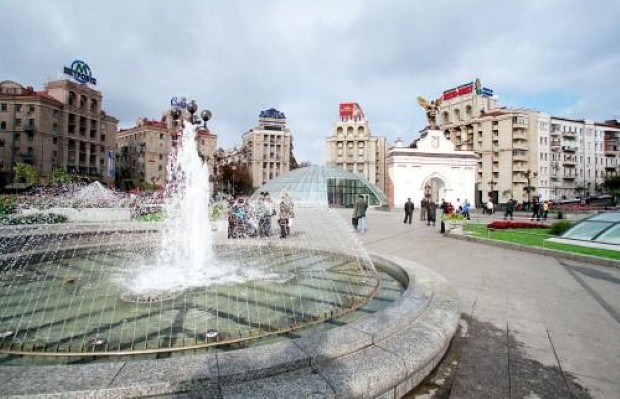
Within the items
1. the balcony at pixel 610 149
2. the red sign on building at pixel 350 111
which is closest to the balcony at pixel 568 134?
the balcony at pixel 610 149

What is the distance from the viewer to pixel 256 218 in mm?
12688

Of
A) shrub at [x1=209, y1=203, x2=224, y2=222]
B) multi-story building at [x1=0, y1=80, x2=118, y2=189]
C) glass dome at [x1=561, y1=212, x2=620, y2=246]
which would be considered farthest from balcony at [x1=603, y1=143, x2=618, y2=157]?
multi-story building at [x1=0, y1=80, x2=118, y2=189]

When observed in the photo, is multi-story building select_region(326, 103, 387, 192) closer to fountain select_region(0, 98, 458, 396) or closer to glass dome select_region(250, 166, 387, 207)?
glass dome select_region(250, 166, 387, 207)

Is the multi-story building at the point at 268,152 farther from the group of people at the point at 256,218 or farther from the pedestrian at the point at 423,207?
the group of people at the point at 256,218

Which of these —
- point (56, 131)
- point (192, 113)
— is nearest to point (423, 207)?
point (192, 113)

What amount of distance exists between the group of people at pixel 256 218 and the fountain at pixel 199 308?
2413 mm

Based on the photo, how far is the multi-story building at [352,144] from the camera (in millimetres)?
96750

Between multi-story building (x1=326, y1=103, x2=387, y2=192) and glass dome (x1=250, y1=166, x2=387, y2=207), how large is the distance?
47.6 meters

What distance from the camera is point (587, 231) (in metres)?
11.8

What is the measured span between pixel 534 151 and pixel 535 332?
83.0 m

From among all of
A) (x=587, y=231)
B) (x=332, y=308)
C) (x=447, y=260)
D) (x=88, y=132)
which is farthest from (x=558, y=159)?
(x=88, y=132)

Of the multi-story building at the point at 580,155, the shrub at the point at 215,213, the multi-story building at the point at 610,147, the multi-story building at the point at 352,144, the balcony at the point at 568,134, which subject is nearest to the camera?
the shrub at the point at 215,213

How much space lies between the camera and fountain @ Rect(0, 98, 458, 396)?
8.84ft

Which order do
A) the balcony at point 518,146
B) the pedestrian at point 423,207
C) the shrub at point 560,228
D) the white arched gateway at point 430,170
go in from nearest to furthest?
1. the shrub at point 560,228
2. the pedestrian at point 423,207
3. the white arched gateway at point 430,170
4. the balcony at point 518,146
